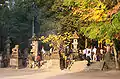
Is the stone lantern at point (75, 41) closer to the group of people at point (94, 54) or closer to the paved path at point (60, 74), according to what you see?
the group of people at point (94, 54)

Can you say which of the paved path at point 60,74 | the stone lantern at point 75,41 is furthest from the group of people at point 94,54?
the paved path at point 60,74

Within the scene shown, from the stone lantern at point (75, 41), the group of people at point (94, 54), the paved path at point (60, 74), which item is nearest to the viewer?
the paved path at point (60, 74)

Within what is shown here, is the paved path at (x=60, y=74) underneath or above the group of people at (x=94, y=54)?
underneath

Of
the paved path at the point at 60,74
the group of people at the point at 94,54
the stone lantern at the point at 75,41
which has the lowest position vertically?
the paved path at the point at 60,74

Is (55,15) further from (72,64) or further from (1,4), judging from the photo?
(1,4)

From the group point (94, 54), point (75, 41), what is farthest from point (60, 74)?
point (75, 41)

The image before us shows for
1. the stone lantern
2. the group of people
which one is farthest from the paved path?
the stone lantern

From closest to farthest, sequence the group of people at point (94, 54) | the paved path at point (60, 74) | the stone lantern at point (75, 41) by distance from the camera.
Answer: the paved path at point (60, 74), the group of people at point (94, 54), the stone lantern at point (75, 41)

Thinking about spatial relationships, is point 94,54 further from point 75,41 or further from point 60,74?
point 60,74

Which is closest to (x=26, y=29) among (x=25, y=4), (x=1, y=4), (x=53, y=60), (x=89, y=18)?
(x=1, y=4)

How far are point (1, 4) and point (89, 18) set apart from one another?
80.9ft

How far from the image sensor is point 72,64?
91.9ft

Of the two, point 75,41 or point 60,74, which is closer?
point 60,74

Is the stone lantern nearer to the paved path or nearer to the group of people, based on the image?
the group of people
